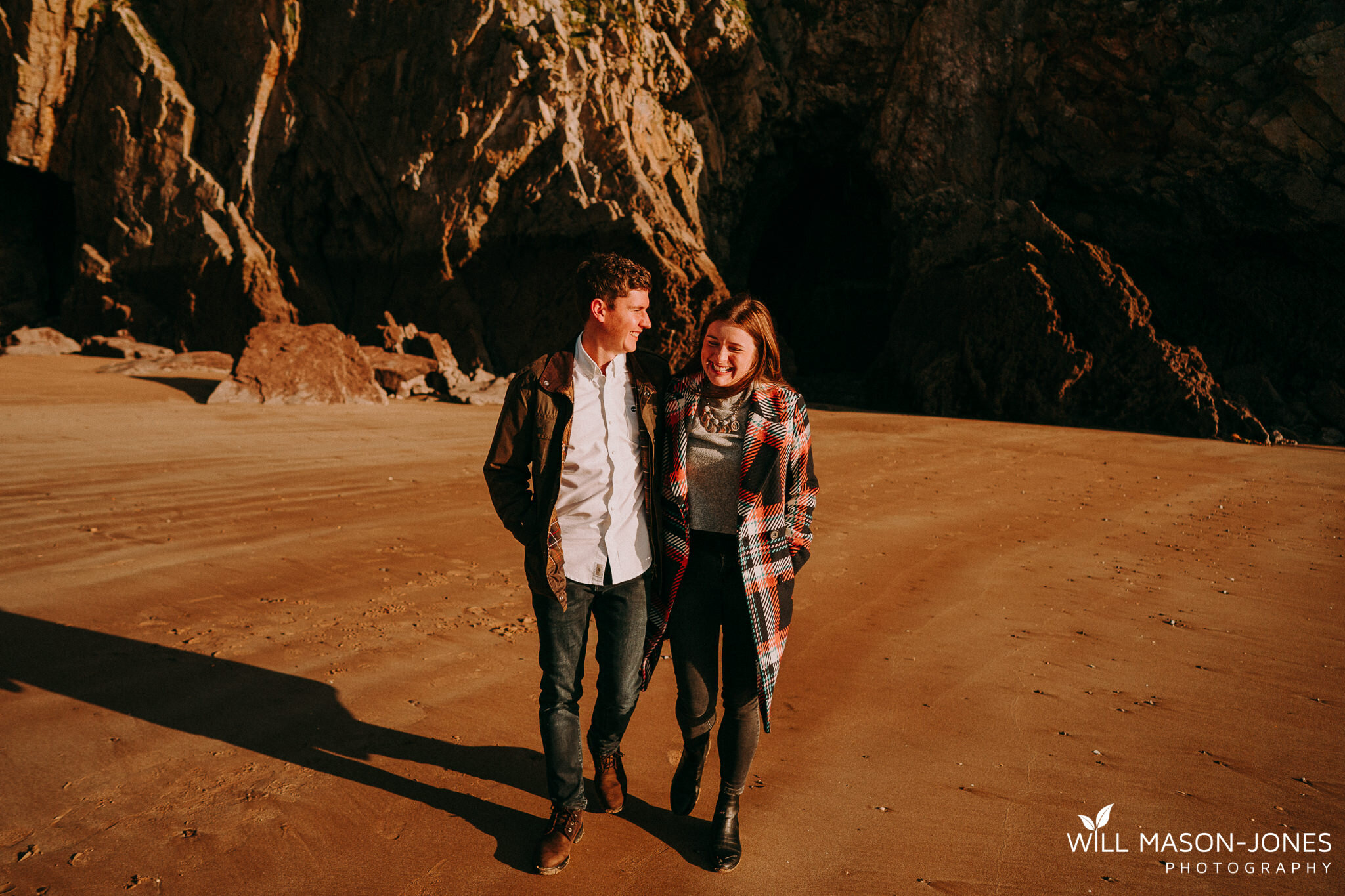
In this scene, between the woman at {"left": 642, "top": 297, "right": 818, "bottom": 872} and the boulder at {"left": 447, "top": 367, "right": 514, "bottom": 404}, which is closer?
the woman at {"left": 642, "top": 297, "right": 818, "bottom": 872}

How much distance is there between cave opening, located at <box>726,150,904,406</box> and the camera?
22.6m

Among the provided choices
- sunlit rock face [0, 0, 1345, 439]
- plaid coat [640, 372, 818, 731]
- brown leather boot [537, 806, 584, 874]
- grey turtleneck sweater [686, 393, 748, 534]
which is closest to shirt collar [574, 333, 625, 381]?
plaid coat [640, 372, 818, 731]

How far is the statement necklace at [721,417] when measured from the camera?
2.74 metres

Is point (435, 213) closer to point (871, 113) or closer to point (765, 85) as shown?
point (765, 85)

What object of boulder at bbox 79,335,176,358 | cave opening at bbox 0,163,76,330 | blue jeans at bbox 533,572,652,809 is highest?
cave opening at bbox 0,163,76,330

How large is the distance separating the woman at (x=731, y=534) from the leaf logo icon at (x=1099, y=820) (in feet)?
4.00

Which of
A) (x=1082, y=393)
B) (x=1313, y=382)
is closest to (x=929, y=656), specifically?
(x=1082, y=393)

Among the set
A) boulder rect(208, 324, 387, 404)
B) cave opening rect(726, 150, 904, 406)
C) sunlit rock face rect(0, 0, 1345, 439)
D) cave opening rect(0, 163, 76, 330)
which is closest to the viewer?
boulder rect(208, 324, 387, 404)

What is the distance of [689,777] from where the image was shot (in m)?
2.88

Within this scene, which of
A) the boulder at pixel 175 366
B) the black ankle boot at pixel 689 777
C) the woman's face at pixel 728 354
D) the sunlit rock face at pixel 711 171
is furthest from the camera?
the sunlit rock face at pixel 711 171

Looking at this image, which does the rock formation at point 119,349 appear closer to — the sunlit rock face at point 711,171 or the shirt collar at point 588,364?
the sunlit rock face at point 711,171

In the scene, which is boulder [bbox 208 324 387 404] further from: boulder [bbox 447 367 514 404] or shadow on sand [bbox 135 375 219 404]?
boulder [bbox 447 367 514 404]

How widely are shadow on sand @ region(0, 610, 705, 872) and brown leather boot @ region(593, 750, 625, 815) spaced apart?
80 mm

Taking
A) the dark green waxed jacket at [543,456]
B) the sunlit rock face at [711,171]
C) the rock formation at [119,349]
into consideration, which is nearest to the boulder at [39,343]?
the rock formation at [119,349]
